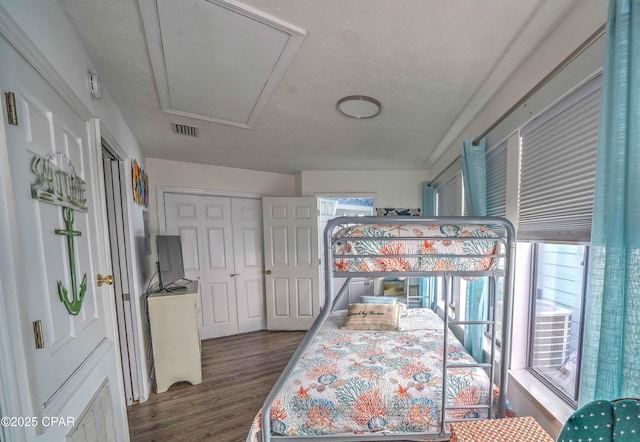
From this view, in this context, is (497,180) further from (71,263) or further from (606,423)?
(71,263)

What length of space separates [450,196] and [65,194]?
2930 mm

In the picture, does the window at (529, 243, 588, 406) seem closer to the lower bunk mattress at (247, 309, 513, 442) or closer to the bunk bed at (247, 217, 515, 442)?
the bunk bed at (247, 217, 515, 442)

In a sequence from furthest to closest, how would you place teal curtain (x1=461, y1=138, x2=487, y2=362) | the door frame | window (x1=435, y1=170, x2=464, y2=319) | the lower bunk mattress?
window (x1=435, y1=170, x2=464, y2=319) → the door frame → teal curtain (x1=461, y1=138, x2=487, y2=362) → the lower bunk mattress

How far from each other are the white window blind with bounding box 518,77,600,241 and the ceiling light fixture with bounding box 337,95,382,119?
933mm

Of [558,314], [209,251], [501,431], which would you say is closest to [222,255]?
[209,251]

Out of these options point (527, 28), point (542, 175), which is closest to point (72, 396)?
point (542, 175)

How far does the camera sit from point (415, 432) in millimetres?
1365

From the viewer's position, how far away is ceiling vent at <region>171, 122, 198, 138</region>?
2047 millimetres

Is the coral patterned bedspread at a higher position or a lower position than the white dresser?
higher

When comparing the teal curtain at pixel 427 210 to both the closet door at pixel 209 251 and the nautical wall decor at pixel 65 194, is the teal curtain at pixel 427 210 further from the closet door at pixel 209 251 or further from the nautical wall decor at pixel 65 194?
the nautical wall decor at pixel 65 194

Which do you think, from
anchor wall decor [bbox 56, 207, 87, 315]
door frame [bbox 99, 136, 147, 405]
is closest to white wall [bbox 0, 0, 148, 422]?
door frame [bbox 99, 136, 147, 405]

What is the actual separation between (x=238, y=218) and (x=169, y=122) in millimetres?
1645

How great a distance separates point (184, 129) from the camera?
6.96ft

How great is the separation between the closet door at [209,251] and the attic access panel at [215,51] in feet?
5.51
